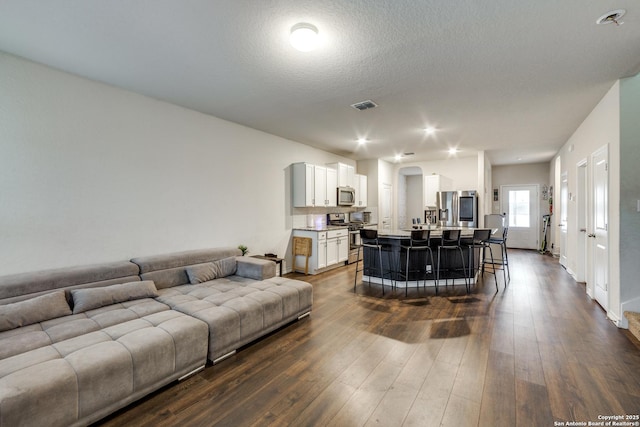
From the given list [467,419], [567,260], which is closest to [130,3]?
[467,419]

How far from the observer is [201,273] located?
3648 millimetres

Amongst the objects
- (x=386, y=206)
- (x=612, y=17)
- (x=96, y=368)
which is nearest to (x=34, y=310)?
(x=96, y=368)

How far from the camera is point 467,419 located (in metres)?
1.81

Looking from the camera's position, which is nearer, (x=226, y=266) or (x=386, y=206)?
(x=226, y=266)

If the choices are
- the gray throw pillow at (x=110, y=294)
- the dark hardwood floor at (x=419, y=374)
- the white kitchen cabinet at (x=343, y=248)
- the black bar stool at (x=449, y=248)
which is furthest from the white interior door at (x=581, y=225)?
the gray throw pillow at (x=110, y=294)

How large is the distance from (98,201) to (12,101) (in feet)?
3.76

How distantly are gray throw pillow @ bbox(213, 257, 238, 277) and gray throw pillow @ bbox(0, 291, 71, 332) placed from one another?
1599 millimetres

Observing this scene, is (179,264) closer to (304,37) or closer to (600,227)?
(304,37)

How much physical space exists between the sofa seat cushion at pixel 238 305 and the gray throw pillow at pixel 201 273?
9 cm

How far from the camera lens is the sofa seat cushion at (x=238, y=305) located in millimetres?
2539

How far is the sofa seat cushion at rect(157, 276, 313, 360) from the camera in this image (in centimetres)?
254

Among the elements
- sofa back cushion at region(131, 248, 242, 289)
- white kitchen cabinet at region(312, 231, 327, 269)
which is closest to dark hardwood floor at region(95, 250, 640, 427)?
sofa back cushion at region(131, 248, 242, 289)

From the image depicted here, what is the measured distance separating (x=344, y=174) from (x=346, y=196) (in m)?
0.55

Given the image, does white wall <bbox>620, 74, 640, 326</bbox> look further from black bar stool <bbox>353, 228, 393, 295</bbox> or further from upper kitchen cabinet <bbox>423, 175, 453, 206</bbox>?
upper kitchen cabinet <bbox>423, 175, 453, 206</bbox>
